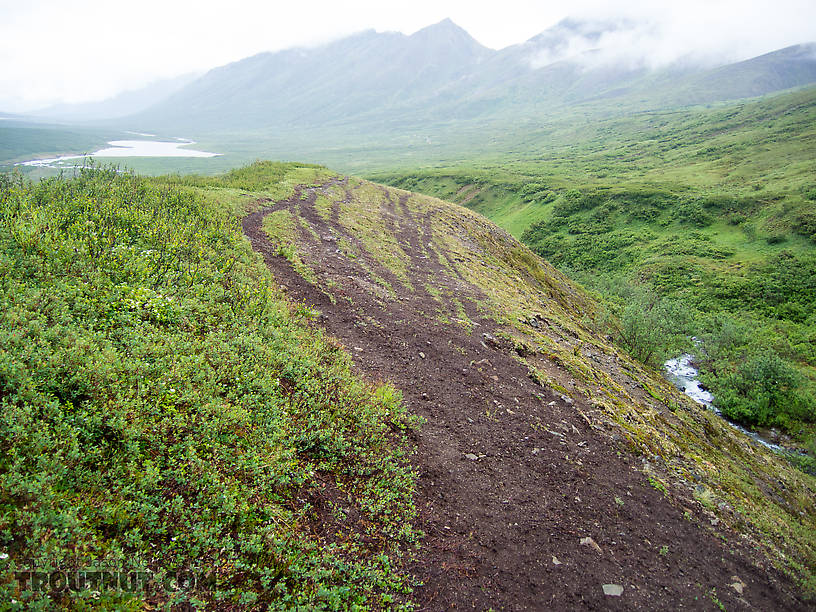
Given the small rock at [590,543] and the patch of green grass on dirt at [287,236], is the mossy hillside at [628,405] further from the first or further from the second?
the small rock at [590,543]

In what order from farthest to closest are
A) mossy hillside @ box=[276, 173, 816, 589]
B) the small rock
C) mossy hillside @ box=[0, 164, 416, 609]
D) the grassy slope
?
the grassy slope < mossy hillside @ box=[276, 173, 816, 589] < the small rock < mossy hillside @ box=[0, 164, 416, 609]

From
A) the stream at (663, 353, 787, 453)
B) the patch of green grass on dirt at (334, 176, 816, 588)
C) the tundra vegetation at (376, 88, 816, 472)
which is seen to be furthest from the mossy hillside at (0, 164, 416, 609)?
the stream at (663, 353, 787, 453)

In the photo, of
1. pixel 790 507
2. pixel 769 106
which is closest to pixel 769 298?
pixel 790 507

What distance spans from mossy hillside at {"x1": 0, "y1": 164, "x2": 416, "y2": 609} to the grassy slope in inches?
1467

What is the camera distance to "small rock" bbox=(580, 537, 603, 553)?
337 inches

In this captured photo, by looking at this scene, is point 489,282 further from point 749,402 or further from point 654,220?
point 654,220

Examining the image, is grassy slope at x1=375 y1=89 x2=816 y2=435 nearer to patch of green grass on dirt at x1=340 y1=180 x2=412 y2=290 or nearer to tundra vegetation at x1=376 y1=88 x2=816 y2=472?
tundra vegetation at x1=376 y1=88 x2=816 y2=472

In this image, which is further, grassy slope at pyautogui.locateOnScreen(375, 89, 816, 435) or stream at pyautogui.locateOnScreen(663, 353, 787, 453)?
grassy slope at pyautogui.locateOnScreen(375, 89, 816, 435)

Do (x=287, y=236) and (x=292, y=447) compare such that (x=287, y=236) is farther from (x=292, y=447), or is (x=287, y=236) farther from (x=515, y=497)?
(x=515, y=497)

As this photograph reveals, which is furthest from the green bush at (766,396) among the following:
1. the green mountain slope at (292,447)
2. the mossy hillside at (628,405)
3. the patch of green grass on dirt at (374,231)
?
the patch of green grass on dirt at (374,231)

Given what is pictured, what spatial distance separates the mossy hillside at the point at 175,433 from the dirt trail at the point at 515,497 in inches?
46.3

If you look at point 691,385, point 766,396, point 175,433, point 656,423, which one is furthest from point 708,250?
point 175,433

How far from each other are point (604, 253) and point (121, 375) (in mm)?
63830

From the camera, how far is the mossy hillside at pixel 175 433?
15.9ft
